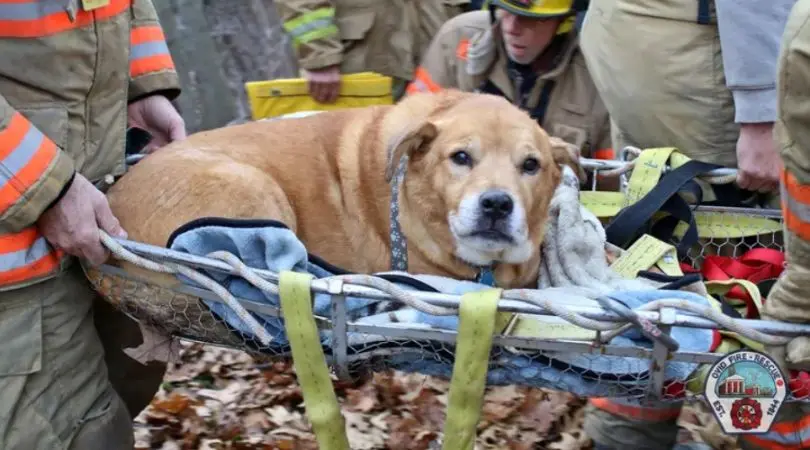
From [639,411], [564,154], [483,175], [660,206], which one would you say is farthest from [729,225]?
[483,175]

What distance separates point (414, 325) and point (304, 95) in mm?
2498

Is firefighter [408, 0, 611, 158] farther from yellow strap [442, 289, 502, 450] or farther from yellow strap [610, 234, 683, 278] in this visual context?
yellow strap [442, 289, 502, 450]

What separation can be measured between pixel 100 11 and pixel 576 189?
1624 millimetres

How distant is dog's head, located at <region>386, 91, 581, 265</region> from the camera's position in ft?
9.58

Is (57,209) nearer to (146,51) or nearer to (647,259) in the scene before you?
(146,51)

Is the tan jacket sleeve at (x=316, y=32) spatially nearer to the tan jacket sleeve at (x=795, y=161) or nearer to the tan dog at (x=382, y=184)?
the tan dog at (x=382, y=184)

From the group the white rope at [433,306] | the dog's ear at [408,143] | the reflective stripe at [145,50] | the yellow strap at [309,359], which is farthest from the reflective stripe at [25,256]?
the dog's ear at [408,143]

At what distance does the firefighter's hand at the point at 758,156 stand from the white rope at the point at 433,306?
100 centimetres

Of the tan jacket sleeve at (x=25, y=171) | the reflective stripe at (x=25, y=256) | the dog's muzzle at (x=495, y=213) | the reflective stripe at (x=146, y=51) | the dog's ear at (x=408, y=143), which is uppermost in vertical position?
the reflective stripe at (x=146, y=51)

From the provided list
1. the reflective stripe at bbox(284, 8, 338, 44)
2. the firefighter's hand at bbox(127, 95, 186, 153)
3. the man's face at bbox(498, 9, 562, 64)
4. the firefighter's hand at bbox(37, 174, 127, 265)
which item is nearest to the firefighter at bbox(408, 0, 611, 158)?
the man's face at bbox(498, 9, 562, 64)

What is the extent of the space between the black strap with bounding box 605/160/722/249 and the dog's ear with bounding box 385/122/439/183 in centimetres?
69

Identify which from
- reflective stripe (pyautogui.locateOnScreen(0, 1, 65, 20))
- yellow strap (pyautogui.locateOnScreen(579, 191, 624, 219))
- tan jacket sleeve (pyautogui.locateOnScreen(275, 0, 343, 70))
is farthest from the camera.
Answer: tan jacket sleeve (pyautogui.locateOnScreen(275, 0, 343, 70))

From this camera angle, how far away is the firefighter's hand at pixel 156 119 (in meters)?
3.38

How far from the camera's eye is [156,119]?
348 centimetres
